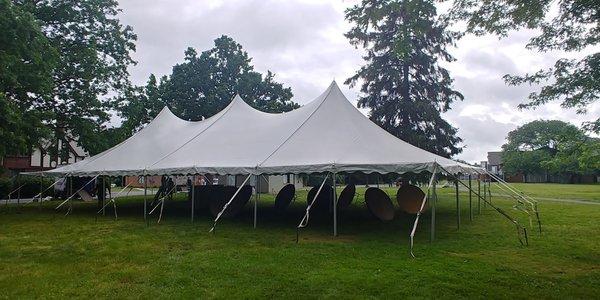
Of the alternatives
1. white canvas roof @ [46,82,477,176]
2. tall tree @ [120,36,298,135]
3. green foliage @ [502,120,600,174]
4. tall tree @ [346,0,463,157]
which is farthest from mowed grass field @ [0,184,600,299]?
green foliage @ [502,120,600,174]

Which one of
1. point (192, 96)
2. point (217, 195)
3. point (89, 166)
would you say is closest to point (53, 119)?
point (89, 166)

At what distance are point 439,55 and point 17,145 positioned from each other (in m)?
16.1

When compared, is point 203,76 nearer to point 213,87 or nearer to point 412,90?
point 213,87

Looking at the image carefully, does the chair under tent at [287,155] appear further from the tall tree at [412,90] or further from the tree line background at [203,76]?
the tall tree at [412,90]

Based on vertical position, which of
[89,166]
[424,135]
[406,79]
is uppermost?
[406,79]

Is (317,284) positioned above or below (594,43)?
below

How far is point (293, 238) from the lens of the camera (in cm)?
838

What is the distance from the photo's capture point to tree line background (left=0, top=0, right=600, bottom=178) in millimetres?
5184

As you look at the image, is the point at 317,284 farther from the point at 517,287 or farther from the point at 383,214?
the point at 383,214

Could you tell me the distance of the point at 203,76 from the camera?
1049 inches

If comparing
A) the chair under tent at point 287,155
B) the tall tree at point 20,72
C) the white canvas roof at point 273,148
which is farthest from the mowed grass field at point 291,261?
the tall tree at point 20,72

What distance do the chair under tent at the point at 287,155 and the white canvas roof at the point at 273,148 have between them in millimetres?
20

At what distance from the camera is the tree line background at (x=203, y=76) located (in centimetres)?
518

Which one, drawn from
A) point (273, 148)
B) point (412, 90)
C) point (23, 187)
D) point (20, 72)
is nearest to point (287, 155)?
point (273, 148)
